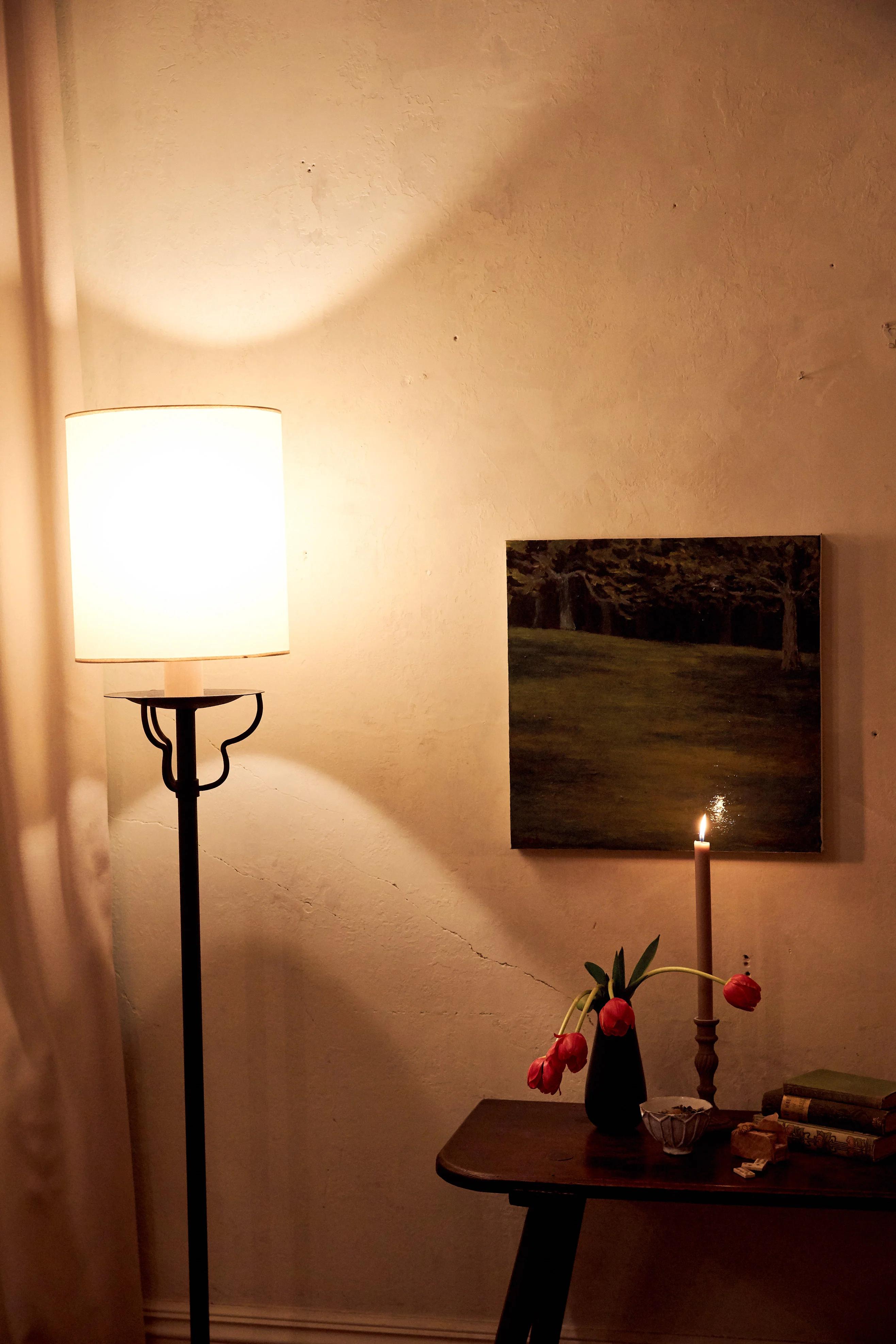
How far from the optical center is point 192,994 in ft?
5.16

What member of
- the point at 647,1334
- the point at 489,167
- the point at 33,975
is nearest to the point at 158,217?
the point at 489,167

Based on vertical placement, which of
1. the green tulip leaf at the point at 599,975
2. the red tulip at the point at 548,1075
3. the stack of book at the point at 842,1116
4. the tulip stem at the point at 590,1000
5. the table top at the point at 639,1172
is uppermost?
the green tulip leaf at the point at 599,975

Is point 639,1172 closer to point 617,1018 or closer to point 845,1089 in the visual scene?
point 617,1018

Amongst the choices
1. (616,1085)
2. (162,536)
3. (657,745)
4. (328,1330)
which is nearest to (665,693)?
(657,745)

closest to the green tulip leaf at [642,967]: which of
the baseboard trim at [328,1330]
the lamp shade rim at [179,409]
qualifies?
the baseboard trim at [328,1330]

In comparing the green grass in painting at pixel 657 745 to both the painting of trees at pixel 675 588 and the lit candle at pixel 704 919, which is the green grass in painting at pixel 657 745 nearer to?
the painting of trees at pixel 675 588

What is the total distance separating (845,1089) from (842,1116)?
0.03 metres

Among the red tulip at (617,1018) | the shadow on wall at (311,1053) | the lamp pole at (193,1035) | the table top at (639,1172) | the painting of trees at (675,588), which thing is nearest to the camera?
the table top at (639,1172)

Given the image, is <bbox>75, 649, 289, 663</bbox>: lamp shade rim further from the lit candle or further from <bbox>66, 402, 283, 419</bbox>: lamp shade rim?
the lit candle

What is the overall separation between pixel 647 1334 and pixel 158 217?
191 cm

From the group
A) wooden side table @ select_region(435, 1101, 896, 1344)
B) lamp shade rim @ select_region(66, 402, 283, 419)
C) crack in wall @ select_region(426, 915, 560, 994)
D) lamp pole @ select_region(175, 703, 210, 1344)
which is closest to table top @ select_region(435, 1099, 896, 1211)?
wooden side table @ select_region(435, 1101, 896, 1344)

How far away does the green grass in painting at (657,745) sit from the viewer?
167cm

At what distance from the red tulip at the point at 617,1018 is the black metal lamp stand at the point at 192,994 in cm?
56

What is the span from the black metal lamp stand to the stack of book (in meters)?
0.79
